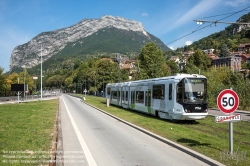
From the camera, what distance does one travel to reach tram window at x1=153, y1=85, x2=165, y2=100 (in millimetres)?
18938

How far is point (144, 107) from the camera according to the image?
2319cm

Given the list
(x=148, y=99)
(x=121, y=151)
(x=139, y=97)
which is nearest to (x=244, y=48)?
(x=139, y=97)

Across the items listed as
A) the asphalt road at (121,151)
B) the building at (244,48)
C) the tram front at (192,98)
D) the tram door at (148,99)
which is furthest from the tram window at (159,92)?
the building at (244,48)

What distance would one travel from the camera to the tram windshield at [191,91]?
1648cm

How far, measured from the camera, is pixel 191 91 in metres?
16.6

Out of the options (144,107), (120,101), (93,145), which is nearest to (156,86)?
(144,107)

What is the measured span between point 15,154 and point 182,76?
11707 millimetres

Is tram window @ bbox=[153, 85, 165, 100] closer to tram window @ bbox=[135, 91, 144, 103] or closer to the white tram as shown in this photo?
the white tram

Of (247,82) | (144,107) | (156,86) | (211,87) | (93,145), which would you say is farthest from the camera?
(211,87)

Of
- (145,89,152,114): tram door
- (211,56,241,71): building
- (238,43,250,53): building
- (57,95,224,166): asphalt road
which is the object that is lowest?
(57,95,224,166): asphalt road

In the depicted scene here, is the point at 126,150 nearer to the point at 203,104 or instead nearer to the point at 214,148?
the point at 214,148

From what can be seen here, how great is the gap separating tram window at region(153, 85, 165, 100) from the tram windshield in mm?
2260

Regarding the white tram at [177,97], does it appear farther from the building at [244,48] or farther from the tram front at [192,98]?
the building at [244,48]

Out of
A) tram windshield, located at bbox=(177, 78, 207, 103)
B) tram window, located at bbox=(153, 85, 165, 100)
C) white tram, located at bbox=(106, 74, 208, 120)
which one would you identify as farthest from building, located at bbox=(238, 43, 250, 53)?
tram windshield, located at bbox=(177, 78, 207, 103)
